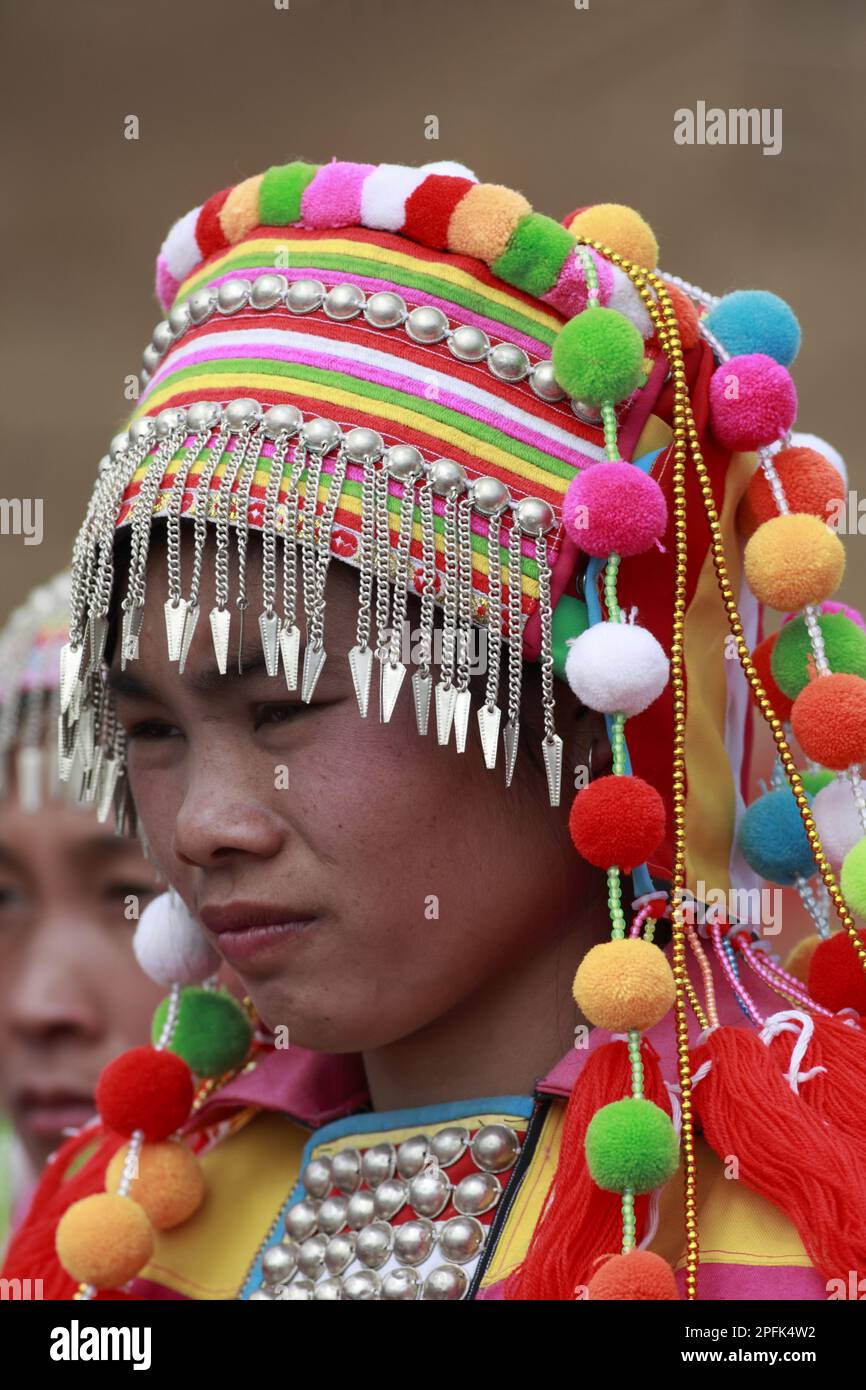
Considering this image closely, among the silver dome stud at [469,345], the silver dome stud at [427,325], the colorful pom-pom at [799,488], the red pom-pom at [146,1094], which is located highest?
the silver dome stud at [427,325]

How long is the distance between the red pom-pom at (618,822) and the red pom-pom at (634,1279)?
0.29 metres

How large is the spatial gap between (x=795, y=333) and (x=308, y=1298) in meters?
0.91

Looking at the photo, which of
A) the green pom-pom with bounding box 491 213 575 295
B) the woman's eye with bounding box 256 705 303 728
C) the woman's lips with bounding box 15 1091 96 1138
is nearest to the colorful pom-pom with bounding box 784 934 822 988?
the woman's eye with bounding box 256 705 303 728

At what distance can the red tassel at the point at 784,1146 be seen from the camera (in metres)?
1.29

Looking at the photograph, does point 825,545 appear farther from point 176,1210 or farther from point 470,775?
point 176,1210

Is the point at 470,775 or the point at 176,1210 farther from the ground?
the point at 470,775

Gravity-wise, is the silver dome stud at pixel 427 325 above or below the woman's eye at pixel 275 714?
above

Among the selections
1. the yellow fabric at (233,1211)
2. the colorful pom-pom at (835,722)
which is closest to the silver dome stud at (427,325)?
the colorful pom-pom at (835,722)

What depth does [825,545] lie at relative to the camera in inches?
58.3

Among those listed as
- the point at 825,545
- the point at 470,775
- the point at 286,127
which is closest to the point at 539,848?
the point at 470,775

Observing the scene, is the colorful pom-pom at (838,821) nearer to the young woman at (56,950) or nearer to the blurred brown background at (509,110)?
the young woman at (56,950)

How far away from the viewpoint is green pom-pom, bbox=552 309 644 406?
146 centimetres

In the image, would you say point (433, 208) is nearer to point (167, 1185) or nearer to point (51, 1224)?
point (167, 1185)

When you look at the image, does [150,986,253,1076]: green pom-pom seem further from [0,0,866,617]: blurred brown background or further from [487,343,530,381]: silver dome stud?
[0,0,866,617]: blurred brown background
